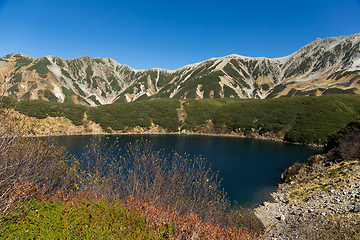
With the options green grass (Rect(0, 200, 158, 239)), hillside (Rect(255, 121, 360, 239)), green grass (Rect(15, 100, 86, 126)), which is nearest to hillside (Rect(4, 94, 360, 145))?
green grass (Rect(15, 100, 86, 126))

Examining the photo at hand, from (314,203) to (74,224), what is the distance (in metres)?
21.1

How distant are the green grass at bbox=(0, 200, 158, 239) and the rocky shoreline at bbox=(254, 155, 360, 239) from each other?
456 inches

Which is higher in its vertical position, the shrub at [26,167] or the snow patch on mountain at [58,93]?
the snow patch on mountain at [58,93]

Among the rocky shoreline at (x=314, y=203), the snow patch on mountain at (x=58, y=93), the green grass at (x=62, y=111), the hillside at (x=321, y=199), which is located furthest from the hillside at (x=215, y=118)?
the snow patch on mountain at (x=58, y=93)

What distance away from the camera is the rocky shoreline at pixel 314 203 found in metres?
13.8

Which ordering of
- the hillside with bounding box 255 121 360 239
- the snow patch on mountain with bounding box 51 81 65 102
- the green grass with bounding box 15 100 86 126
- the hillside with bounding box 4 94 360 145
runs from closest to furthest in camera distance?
1. the hillside with bounding box 255 121 360 239
2. the hillside with bounding box 4 94 360 145
3. the green grass with bounding box 15 100 86 126
4. the snow patch on mountain with bounding box 51 81 65 102

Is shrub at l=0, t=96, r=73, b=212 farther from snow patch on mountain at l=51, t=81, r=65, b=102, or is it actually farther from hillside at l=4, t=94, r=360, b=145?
snow patch on mountain at l=51, t=81, r=65, b=102

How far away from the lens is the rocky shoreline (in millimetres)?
13828

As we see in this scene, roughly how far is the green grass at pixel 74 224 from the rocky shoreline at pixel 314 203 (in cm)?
1157

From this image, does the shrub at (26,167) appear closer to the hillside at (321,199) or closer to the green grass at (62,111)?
the hillside at (321,199)

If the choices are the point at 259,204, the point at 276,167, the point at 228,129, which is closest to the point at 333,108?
the point at 228,129

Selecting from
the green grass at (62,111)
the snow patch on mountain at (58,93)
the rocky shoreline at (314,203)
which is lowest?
the rocky shoreline at (314,203)

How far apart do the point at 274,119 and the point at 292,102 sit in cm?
1828

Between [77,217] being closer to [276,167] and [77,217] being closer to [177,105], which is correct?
[276,167]
